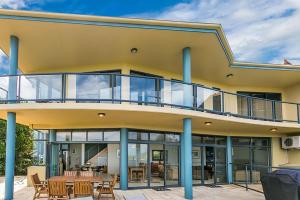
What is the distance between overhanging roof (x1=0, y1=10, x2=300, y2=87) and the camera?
11477 millimetres

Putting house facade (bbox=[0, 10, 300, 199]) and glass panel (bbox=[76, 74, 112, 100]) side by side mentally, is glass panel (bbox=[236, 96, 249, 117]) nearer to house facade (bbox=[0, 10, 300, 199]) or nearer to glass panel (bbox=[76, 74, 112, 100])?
house facade (bbox=[0, 10, 300, 199])

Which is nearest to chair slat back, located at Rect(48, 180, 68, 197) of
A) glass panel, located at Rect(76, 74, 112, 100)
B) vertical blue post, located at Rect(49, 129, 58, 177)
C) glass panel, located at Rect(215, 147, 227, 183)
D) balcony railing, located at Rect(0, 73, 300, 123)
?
balcony railing, located at Rect(0, 73, 300, 123)

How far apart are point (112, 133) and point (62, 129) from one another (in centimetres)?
248

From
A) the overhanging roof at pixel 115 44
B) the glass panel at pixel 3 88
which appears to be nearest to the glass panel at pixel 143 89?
the overhanging roof at pixel 115 44

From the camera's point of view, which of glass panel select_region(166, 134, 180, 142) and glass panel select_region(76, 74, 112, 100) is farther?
glass panel select_region(166, 134, 180, 142)

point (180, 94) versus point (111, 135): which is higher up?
point (180, 94)

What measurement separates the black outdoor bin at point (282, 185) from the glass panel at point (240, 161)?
26.1 feet

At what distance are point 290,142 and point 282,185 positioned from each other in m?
9.65

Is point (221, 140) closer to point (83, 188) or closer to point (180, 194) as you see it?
point (180, 194)

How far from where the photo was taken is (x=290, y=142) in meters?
19.0

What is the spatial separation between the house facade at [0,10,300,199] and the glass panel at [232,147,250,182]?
0.19ft

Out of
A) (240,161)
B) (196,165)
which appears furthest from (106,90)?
(240,161)

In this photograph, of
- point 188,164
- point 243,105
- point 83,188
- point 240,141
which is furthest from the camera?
point 240,141

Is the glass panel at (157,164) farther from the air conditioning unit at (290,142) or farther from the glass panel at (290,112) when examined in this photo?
the air conditioning unit at (290,142)
